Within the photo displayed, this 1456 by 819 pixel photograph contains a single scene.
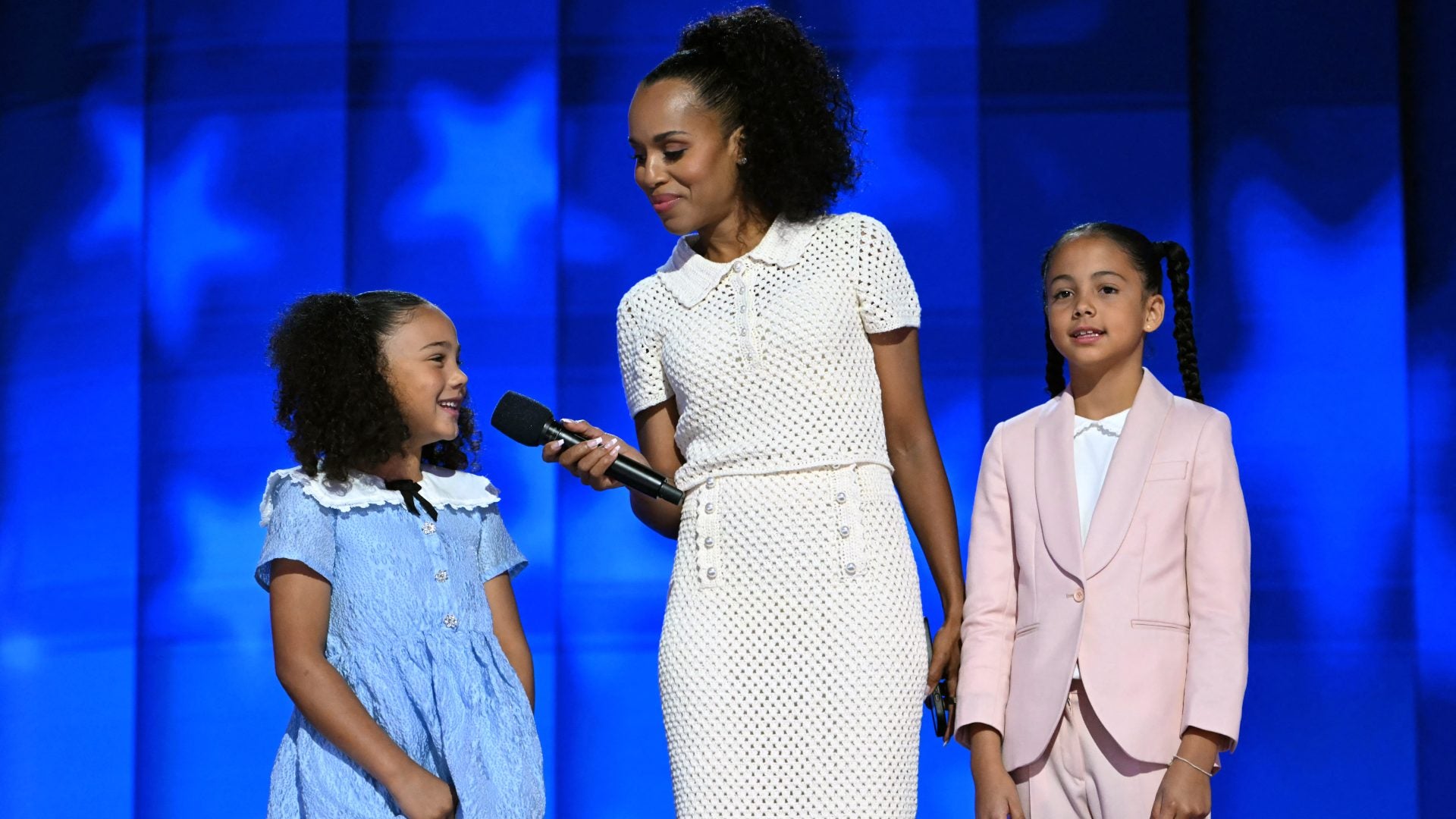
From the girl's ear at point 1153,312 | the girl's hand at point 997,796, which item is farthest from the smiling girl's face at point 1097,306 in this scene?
the girl's hand at point 997,796

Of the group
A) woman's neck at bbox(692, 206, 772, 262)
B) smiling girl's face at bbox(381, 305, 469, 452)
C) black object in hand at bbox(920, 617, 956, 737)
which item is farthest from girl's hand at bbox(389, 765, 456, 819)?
woman's neck at bbox(692, 206, 772, 262)

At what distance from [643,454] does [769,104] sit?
502 mm

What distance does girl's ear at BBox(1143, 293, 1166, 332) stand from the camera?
202 centimetres

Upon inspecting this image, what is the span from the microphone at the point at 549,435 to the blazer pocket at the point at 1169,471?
1.97 feet

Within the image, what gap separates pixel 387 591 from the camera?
6.51 ft

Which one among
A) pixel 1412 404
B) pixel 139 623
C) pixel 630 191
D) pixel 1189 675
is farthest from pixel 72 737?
pixel 1412 404

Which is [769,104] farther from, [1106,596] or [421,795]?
[421,795]

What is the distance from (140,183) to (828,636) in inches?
98.3

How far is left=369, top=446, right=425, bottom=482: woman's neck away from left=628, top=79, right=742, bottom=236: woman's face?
0.53m

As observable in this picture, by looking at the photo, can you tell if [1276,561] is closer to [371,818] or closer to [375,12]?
[371,818]

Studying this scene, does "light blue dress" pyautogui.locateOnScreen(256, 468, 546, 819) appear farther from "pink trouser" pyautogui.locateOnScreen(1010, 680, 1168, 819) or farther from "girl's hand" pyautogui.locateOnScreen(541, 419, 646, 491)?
"pink trouser" pyautogui.locateOnScreen(1010, 680, 1168, 819)

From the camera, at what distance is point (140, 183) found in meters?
3.55

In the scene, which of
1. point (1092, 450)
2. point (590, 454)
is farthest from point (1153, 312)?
point (590, 454)

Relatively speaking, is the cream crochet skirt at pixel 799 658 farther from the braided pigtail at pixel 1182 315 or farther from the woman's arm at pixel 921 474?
the braided pigtail at pixel 1182 315
